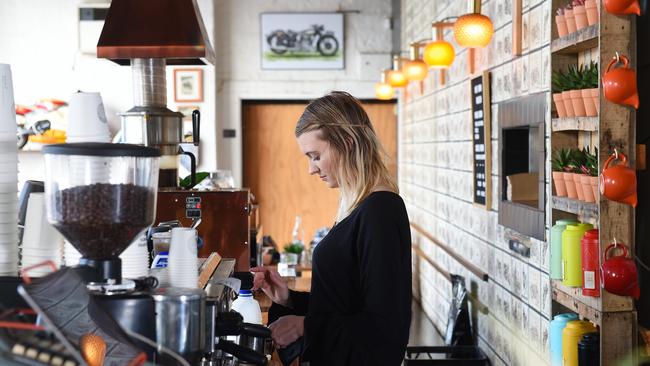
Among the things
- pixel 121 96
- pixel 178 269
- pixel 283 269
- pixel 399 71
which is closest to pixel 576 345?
pixel 178 269

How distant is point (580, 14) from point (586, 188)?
655mm

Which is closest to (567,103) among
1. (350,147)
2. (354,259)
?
(350,147)

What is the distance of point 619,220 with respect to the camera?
2930 mm

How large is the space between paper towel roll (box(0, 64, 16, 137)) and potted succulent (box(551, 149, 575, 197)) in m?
2.21

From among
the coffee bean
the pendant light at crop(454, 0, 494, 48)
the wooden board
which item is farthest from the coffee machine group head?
the wooden board

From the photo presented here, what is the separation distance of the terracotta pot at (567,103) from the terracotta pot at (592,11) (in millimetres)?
318

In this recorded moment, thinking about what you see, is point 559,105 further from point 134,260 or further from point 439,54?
point 134,260

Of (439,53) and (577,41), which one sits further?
(439,53)

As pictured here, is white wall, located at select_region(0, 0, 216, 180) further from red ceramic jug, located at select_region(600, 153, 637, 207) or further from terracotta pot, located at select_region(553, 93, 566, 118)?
red ceramic jug, located at select_region(600, 153, 637, 207)

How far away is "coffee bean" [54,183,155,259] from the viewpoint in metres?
1.54

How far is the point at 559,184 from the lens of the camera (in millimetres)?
3402

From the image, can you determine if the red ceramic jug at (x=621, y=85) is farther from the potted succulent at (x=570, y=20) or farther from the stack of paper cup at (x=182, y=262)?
the stack of paper cup at (x=182, y=262)

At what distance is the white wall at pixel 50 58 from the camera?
8.66m

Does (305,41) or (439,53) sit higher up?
(305,41)
